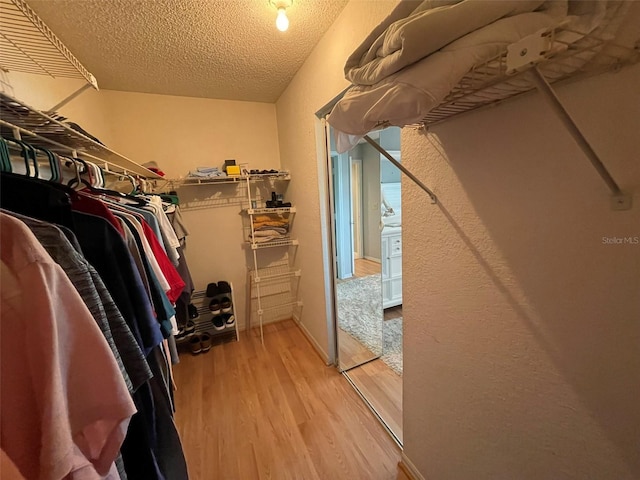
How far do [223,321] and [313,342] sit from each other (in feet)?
3.08

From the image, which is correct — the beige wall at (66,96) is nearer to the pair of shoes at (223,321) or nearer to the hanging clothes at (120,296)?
the hanging clothes at (120,296)

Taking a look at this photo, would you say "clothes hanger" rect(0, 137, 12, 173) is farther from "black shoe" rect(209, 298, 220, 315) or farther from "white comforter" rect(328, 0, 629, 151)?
"black shoe" rect(209, 298, 220, 315)

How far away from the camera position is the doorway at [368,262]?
205cm

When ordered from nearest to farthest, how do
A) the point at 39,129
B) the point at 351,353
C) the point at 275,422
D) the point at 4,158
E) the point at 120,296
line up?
the point at 4,158 → the point at 120,296 → the point at 39,129 → the point at 275,422 → the point at 351,353

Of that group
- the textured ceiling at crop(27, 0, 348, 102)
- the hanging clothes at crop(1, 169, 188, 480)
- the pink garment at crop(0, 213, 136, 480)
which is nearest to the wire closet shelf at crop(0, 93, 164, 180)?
the hanging clothes at crop(1, 169, 188, 480)

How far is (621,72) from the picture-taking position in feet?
1.63

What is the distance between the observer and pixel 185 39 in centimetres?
149

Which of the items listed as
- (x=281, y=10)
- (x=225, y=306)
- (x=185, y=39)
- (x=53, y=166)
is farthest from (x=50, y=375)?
(x=225, y=306)

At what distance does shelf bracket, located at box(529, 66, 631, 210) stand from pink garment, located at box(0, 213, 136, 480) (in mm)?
964

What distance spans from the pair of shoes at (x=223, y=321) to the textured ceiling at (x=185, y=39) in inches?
84.6

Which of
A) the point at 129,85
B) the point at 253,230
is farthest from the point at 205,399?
the point at 129,85

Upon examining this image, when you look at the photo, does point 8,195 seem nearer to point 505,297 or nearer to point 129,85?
point 505,297

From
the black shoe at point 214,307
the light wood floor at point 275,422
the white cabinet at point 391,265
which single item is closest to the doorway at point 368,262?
the white cabinet at point 391,265

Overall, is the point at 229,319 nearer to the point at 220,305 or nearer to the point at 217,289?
the point at 220,305
